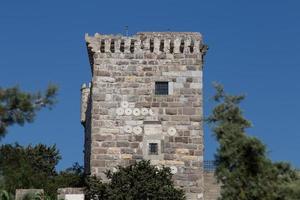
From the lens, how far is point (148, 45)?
37.1 meters

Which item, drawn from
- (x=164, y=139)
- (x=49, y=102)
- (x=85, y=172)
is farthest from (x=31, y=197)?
(x=49, y=102)

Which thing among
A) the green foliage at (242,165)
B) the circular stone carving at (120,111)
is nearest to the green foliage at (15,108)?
the green foliage at (242,165)

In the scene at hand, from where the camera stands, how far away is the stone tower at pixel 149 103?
117 feet

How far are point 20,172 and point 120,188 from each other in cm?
781

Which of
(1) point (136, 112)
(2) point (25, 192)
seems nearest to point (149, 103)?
(1) point (136, 112)

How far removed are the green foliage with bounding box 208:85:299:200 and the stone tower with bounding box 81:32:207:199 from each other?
996 cm

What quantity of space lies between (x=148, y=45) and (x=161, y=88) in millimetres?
2135

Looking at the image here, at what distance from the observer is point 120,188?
33.9 m

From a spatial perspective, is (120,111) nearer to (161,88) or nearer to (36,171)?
(161,88)

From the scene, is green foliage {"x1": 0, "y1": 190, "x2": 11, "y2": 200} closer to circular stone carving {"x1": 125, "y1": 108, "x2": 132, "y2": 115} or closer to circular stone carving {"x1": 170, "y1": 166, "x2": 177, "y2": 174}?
circular stone carving {"x1": 125, "y1": 108, "x2": 132, "y2": 115}

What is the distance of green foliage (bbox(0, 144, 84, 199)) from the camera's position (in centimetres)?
3697

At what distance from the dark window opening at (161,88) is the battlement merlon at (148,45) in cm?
126

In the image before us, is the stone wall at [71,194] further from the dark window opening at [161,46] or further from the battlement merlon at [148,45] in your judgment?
the dark window opening at [161,46]

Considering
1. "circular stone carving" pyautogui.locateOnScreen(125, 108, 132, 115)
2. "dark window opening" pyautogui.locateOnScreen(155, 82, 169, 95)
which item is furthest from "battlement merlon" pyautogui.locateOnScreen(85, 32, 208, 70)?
"circular stone carving" pyautogui.locateOnScreen(125, 108, 132, 115)
